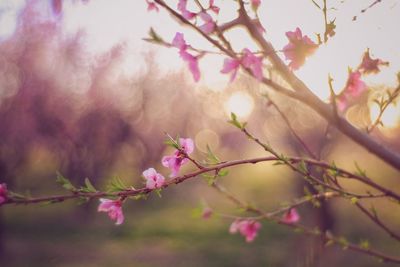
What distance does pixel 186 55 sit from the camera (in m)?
1.33

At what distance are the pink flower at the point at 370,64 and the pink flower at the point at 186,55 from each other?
69 centimetres

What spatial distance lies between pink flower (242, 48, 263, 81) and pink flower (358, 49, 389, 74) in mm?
568

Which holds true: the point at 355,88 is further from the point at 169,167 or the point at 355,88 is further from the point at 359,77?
the point at 169,167

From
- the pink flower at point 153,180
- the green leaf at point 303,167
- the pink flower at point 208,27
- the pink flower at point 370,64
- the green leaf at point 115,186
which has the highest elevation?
the pink flower at point 208,27

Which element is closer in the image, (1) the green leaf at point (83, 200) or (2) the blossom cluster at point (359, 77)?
(1) the green leaf at point (83, 200)

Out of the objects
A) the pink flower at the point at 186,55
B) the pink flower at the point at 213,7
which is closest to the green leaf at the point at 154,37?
the pink flower at the point at 186,55

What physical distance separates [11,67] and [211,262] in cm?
594

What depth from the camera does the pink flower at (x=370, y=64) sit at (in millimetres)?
1590

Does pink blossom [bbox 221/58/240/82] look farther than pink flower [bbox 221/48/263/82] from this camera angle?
Yes

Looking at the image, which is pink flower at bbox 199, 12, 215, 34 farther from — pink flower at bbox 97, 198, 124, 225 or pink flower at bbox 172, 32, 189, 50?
pink flower at bbox 97, 198, 124, 225

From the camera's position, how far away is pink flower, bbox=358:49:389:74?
5.22ft

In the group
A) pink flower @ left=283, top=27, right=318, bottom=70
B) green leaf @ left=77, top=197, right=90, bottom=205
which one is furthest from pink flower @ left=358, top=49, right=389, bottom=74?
green leaf @ left=77, top=197, right=90, bottom=205

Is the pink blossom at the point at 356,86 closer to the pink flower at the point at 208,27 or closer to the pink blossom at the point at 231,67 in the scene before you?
the pink blossom at the point at 231,67

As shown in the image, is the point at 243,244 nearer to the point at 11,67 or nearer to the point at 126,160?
the point at 11,67
